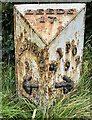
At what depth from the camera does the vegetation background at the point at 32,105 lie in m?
2.56

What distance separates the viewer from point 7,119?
259 cm

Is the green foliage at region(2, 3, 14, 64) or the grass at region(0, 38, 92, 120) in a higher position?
the green foliage at region(2, 3, 14, 64)

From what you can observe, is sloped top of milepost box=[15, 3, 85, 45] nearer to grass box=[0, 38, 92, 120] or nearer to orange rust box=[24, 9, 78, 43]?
orange rust box=[24, 9, 78, 43]

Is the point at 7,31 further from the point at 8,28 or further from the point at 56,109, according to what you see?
the point at 56,109

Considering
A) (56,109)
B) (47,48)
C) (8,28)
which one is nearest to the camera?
(47,48)

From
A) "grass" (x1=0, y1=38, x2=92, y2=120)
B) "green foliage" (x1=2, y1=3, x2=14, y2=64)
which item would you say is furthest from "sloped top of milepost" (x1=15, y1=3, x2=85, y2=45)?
"green foliage" (x1=2, y1=3, x2=14, y2=64)

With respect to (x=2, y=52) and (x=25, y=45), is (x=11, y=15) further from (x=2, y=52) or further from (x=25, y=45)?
(x=25, y=45)

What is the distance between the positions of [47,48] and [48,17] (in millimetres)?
378

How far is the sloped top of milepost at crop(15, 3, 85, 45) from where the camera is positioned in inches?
99.3

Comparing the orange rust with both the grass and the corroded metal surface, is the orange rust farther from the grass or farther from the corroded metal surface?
the grass

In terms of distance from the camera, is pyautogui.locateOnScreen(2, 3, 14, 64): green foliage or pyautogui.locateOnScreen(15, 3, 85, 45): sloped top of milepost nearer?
pyautogui.locateOnScreen(15, 3, 85, 45): sloped top of milepost

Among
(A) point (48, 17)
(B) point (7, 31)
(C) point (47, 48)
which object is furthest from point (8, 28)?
(C) point (47, 48)

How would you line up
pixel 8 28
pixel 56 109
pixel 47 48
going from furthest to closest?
1. pixel 8 28
2. pixel 56 109
3. pixel 47 48

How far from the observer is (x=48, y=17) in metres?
2.60
